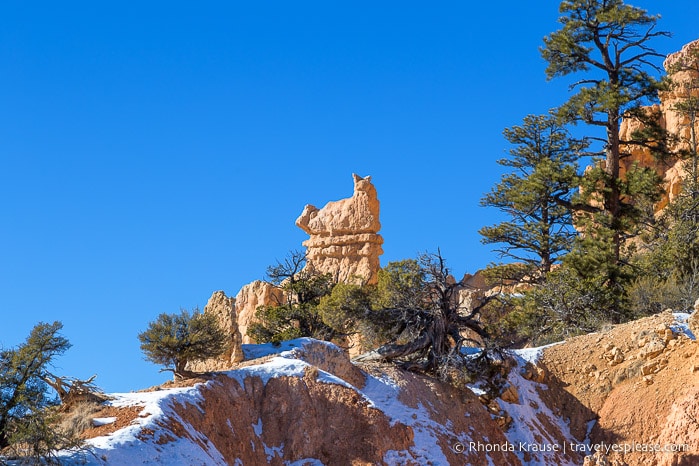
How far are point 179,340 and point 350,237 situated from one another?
100ft

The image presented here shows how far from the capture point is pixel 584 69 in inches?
1668

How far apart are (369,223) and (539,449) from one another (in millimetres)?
29529

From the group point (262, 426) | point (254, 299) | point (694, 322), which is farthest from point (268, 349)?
point (254, 299)

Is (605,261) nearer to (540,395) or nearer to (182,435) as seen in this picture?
(540,395)

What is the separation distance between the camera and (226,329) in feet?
112

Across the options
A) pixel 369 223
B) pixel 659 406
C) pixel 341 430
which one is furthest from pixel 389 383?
pixel 369 223

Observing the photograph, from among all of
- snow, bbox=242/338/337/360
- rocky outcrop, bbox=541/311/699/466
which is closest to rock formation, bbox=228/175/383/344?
snow, bbox=242/338/337/360

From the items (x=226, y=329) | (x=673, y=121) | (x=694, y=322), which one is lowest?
(x=694, y=322)

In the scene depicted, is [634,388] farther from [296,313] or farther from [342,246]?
[342,246]

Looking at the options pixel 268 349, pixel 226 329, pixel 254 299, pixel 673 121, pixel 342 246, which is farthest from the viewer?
pixel 673 121

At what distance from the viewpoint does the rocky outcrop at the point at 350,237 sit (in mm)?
54094

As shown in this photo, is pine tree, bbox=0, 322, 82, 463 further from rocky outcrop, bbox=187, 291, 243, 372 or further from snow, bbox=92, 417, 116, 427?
rocky outcrop, bbox=187, 291, 243, 372

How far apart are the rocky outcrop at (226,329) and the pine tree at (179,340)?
15.2ft

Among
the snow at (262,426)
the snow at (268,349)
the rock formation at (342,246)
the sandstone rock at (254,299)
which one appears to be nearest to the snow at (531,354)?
the snow at (262,426)
